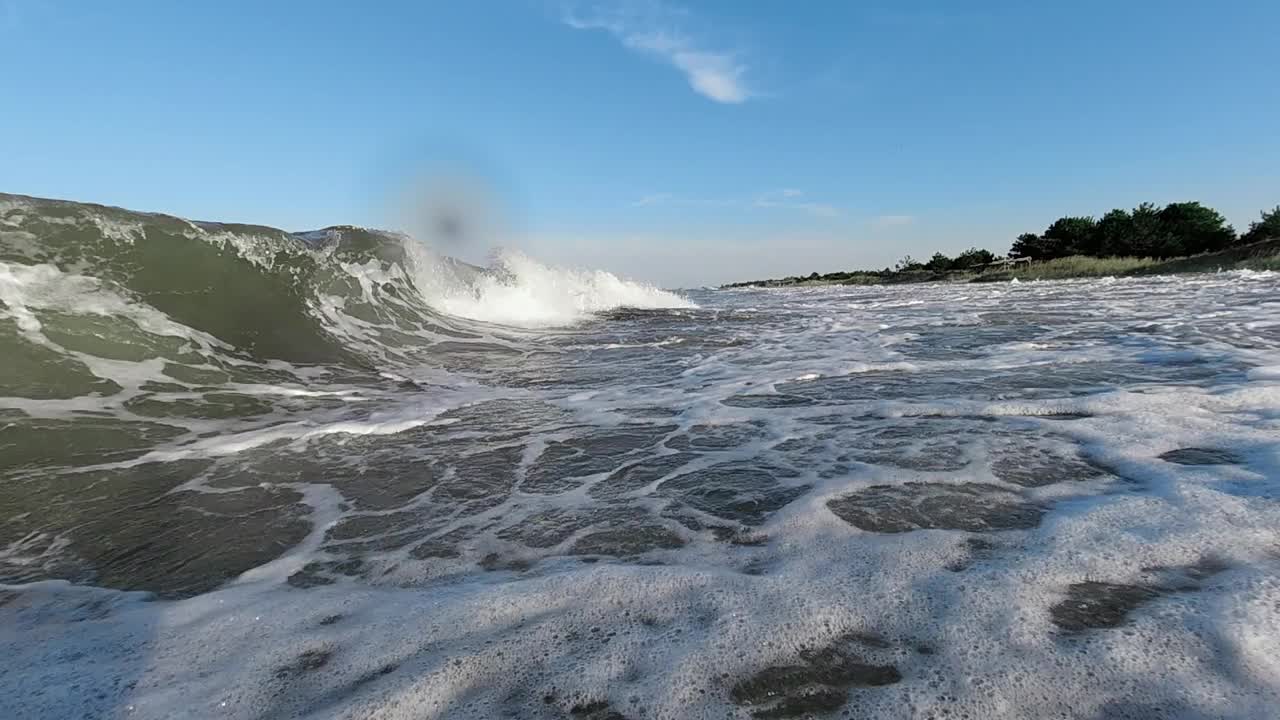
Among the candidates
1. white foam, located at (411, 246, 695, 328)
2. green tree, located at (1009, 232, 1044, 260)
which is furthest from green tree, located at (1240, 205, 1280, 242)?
white foam, located at (411, 246, 695, 328)

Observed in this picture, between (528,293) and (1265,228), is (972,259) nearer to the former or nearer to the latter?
(1265,228)

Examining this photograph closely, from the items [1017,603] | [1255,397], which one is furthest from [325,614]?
[1255,397]

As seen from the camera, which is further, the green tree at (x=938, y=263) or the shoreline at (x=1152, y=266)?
the green tree at (x=938, y=263)

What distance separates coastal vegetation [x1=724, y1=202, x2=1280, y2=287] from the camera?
27938mm

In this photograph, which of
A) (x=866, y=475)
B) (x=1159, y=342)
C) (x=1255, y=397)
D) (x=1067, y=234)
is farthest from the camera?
(x=1067, y=234)

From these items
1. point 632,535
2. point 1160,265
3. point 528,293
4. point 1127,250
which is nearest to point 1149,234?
point 1127,250

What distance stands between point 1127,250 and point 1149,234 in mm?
1650

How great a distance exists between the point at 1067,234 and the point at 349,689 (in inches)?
2151

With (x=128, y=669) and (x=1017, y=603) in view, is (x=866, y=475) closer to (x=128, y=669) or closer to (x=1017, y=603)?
(x=1017, y=603)

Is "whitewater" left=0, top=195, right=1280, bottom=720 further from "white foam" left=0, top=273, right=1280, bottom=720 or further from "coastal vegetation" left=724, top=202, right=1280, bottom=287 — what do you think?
"coastal vegetation" left=724, top=202, right=1280, bottom=287

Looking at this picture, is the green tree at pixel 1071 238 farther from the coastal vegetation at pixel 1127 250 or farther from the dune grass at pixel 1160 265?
the dune grass at pixel 1160 265

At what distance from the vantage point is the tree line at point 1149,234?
129 ft

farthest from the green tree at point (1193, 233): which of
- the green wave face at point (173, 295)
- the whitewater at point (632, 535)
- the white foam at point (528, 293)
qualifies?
the green wave face at point (173, 295)

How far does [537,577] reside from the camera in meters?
2.23
